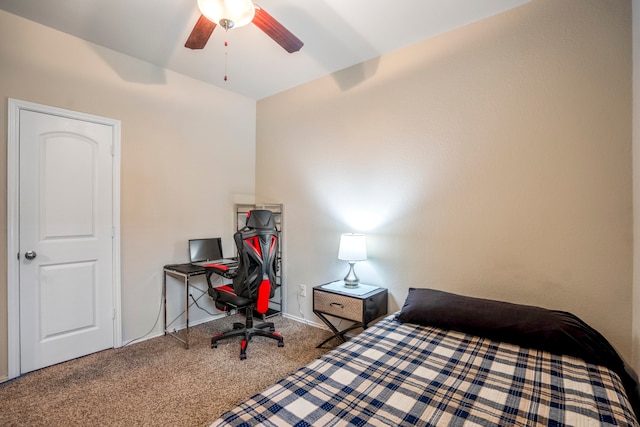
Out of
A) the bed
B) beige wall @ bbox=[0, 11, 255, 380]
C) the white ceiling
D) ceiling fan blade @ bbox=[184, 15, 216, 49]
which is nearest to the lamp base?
the bed

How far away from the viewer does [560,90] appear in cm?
196

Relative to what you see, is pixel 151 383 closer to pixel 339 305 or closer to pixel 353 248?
pixel 339 305

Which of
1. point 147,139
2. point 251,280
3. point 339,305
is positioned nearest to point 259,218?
point 251,280

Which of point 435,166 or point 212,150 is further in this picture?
point 212,150

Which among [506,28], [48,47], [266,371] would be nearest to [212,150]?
[48,47]

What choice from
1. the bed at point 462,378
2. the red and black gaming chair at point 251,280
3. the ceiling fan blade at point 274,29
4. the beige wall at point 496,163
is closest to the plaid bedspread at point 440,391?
the bed at point 462,378

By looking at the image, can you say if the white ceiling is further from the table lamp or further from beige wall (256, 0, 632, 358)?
the table lamp

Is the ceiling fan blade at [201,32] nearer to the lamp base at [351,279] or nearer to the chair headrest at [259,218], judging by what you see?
the chair headrest at [259,218]

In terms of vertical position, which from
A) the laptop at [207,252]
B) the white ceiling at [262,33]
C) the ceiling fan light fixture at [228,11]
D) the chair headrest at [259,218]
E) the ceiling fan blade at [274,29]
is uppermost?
the white ceiling at [262,33]

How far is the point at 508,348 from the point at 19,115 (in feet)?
12.0

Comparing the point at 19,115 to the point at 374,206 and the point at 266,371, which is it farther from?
the point at 374,206

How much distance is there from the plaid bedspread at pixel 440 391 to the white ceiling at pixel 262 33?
7.36ft

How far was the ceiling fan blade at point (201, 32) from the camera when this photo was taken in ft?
5.92

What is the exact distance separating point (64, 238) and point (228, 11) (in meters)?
2.24
